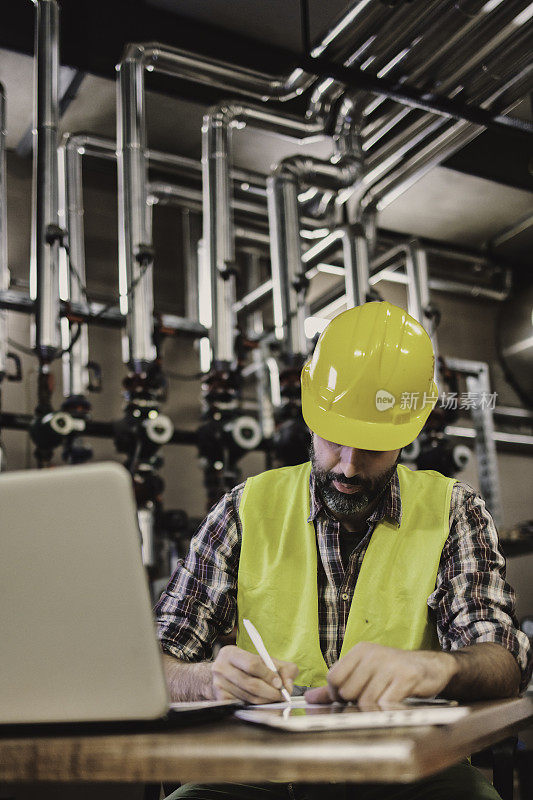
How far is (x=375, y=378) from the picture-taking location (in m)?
1.59

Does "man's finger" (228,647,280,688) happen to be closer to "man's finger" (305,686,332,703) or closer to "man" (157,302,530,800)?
"man's finger" (305,686,332,703)

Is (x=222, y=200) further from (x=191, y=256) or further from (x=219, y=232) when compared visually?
(x=191, y=256)

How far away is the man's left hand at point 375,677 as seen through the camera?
0.93 m

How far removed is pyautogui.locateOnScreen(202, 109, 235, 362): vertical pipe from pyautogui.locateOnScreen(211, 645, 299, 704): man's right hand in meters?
2.04

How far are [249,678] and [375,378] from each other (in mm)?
725

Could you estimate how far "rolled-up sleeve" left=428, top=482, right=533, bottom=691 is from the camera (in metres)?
1.35

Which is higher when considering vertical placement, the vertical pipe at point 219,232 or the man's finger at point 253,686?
the vertical pipe at point 219,232

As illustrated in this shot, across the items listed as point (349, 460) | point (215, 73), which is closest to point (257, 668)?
point (349, 460)

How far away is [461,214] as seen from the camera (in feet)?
15.8

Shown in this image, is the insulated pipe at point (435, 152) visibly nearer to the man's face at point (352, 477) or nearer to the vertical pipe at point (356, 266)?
the vertical pipe at point (356, 266)

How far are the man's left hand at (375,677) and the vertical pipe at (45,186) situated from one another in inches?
78.2

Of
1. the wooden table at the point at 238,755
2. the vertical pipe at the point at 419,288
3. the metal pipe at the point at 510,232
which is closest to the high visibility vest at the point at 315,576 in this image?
the wooden table at the point at 238,755

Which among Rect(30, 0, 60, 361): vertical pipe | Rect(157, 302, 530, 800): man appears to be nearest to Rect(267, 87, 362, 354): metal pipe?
Rect(30, 0, 60, 361): vertical pipe

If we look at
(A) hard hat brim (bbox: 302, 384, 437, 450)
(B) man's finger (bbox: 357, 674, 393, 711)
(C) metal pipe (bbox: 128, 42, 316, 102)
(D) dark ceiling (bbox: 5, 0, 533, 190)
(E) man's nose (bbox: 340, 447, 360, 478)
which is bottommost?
(B) man's finger (bbox: 357, 674, 393, 711)
